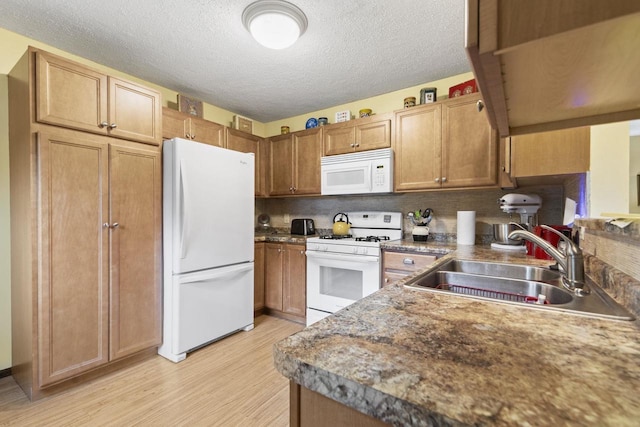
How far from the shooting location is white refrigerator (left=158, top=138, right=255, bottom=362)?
2.20m

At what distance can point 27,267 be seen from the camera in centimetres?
173

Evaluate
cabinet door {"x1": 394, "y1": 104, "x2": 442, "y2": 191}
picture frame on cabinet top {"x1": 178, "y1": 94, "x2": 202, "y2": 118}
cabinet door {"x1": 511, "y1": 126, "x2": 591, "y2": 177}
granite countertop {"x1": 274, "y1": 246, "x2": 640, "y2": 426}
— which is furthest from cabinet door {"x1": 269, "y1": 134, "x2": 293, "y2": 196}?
granite countertop {"x1": 274, "y1": 246, "x2": 640, "y2": 426}

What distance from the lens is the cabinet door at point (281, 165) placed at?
11.0 ft

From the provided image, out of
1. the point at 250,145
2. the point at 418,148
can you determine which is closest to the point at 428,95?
the point at 418,148

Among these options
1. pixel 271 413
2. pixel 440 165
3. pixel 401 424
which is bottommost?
pixel 271 413

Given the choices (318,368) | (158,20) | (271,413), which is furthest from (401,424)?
(158,20)

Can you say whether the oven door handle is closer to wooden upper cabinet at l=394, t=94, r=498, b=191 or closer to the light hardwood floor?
wooden upper cabinet at l=394, t=94, r=498, b=191

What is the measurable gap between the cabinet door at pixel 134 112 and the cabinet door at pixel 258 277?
1.42 m

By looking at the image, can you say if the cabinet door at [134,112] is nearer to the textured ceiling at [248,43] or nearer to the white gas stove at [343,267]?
the textured ceiling at [248,43]

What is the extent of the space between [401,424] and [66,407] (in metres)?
2.22

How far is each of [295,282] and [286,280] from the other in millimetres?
118

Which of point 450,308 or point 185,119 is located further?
point 185,119

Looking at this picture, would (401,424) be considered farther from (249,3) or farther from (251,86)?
(251,86)

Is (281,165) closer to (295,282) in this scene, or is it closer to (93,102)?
(295,282)
